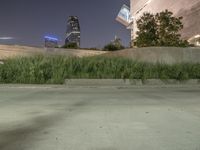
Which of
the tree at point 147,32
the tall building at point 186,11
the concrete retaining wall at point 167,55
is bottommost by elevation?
the concrete retaining wall at point 167,55

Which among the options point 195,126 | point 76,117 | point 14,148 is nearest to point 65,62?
point 76,117

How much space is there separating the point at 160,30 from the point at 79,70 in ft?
50.7

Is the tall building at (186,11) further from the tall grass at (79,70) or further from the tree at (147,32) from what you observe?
the tall grass at (79,70)

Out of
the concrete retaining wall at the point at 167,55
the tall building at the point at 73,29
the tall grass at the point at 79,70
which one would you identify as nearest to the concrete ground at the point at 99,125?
the tall grass at the point at 79,70

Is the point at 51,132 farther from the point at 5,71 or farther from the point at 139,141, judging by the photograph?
the point at 5,71

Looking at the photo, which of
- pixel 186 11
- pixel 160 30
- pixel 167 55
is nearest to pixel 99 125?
pixel 167 55

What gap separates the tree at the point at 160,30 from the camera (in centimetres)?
3323

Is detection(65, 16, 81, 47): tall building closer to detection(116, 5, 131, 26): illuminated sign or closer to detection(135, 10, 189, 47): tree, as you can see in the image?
Result: detection(116, 5, 131, 26): illuminated sign

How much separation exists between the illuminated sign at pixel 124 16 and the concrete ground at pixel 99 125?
Result: 390 feet

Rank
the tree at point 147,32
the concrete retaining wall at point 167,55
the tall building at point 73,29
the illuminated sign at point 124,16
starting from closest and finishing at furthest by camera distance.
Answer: the concrete retaining wall at point 167,55 → the tree at point 147,32 → the tall building at point 73,29 → the illuminated sign at point 124,16

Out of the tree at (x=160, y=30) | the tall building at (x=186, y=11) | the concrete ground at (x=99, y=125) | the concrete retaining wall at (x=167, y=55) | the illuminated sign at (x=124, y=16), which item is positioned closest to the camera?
the concrete ground at (x=99, y=125)

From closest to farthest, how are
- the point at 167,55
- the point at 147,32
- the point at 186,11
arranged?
the point at 167,55, the point at 147,32, the point at 186,11

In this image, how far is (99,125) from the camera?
23.9 ft

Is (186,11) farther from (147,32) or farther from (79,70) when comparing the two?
(79,70)
